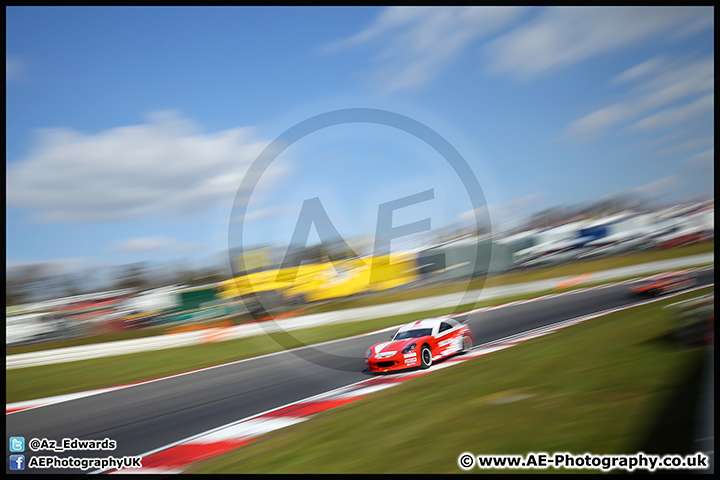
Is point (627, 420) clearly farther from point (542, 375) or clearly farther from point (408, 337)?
point (408, 337)

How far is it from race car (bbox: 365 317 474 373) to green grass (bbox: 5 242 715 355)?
37.2 ft

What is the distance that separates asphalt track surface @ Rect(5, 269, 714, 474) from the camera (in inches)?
293

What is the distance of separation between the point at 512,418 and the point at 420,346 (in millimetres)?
4273

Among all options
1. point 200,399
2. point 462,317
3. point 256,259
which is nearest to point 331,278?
point 256,259

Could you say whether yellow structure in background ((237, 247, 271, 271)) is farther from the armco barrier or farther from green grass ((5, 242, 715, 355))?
the armco barrier

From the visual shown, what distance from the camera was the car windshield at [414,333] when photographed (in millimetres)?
9914

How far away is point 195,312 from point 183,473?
17863mm

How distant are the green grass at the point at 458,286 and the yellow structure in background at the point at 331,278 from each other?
0.75 meters

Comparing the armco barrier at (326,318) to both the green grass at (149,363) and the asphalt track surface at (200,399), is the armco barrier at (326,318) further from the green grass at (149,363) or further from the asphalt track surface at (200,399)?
the asphalt track surface at (200,399)

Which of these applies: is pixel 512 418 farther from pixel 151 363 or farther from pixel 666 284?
pixel 666 284

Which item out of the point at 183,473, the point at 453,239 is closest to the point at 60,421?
the point at 183,473

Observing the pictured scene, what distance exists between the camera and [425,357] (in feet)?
31.3

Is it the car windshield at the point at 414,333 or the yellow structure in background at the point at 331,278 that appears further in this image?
the yellow structure in background at the point at 331,278

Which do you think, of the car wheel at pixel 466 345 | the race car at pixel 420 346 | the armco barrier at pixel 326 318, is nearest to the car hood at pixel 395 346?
the race car at pixel 420 346
